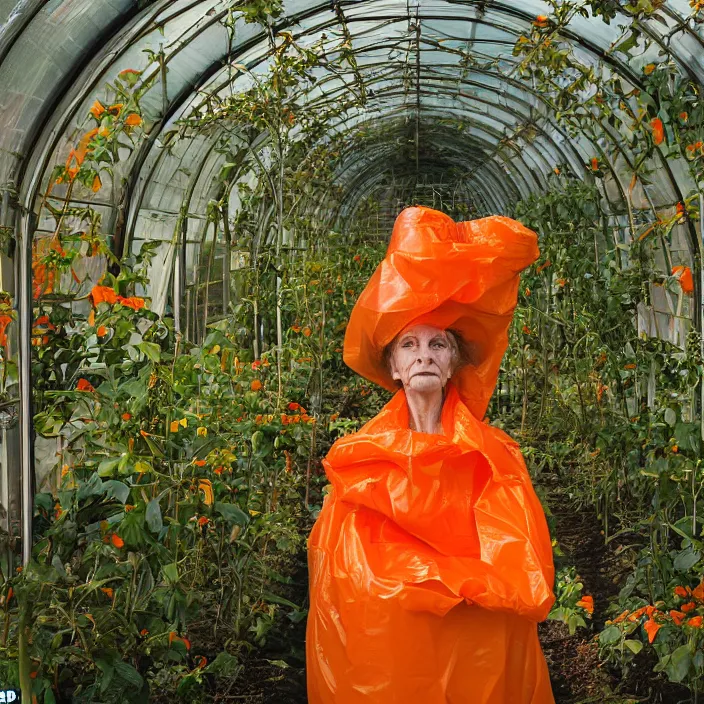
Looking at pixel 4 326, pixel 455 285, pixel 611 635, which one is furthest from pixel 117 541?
pixel 611 635

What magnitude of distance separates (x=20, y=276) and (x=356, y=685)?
1372 mm

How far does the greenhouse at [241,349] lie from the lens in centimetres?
252

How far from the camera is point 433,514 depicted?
246 cm

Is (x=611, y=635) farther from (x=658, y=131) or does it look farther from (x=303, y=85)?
(x=303, y=85)

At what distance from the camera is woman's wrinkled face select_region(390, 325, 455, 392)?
2566 mm

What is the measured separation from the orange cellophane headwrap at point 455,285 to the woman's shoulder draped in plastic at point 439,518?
0.62 feet

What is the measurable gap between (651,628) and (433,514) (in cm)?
85

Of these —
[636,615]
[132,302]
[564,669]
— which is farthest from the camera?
[564,669]

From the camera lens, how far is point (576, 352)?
4.98 metres

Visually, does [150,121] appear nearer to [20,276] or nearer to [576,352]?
[20,276]

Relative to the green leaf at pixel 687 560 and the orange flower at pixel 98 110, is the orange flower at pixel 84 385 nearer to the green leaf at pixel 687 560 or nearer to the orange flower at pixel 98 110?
the orange flower at pixel 98 110

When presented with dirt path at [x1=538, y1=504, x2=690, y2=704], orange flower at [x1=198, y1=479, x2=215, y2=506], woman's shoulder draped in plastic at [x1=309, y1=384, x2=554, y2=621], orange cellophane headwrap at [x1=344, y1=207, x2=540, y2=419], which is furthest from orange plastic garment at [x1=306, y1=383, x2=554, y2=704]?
dirt path at [x1=538, y1=504, x2=690, y2=704]

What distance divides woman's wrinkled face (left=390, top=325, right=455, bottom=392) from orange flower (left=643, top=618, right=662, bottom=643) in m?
0.97

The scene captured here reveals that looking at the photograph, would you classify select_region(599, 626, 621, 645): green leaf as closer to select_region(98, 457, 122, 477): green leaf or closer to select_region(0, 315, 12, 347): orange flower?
select_region(98, 457, 122, 477): green leaf
